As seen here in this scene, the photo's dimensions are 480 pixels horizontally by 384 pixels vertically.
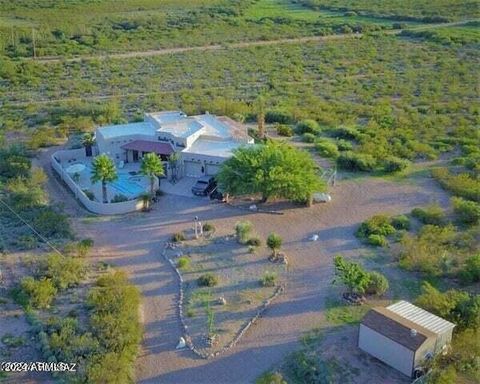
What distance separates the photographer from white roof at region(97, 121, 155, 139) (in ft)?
129

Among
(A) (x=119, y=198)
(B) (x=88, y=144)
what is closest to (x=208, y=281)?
(A) (x=119, y=198)

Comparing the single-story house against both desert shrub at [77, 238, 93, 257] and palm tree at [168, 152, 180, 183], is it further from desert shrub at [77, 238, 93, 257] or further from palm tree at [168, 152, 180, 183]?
desert shrub at [77, 238, 93, 257]

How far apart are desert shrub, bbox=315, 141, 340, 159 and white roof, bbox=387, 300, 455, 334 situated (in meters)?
17.7

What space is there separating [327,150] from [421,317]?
63.0 ft

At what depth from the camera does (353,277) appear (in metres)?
24.7

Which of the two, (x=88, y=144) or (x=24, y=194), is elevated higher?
(x=88, y=144)

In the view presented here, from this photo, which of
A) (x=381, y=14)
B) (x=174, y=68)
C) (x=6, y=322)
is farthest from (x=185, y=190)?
(x=381, y=14)

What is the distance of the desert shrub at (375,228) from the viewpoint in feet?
99.2

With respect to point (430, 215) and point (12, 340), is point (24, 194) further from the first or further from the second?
point (430, 215)

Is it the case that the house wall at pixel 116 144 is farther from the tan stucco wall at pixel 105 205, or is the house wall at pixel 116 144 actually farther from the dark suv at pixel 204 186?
the dark suv at pixel 204 186

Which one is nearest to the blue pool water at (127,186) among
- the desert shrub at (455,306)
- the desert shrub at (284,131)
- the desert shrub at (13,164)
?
the desert shrub at (13,164)

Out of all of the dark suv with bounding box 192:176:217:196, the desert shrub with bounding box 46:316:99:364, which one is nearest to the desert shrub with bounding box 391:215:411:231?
the dark suv with bounding box 192:176:217:196

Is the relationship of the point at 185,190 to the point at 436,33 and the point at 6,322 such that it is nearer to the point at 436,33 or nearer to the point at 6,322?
the point at 6,322

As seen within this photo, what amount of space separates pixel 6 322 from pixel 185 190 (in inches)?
545
